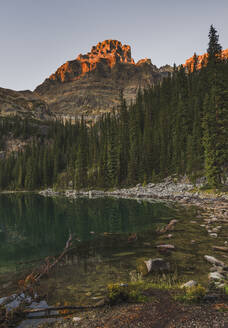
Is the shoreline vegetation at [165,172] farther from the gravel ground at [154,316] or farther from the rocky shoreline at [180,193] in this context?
the rocky shoreline at [180,193]

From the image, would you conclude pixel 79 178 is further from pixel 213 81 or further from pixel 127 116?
pixel 213 81

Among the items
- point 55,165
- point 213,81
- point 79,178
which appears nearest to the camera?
point 213,81

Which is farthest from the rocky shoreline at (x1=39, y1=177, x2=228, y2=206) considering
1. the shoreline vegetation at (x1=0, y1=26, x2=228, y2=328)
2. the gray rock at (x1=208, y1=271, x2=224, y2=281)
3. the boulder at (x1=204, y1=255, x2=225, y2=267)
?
the gray rock at (x1=208, y1=271, x2=224, y2=281)

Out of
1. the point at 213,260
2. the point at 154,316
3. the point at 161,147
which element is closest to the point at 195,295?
the point at 154,316

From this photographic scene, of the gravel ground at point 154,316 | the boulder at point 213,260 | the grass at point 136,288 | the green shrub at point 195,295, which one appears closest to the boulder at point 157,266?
the grass at point 136,288

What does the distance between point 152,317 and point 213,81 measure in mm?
44441

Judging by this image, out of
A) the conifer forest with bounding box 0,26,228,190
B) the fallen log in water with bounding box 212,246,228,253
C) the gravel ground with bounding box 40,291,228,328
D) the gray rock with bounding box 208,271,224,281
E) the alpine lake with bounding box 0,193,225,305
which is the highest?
the conifer forest with bounding box 0,26,228,190

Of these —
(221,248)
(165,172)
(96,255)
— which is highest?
(165,172)

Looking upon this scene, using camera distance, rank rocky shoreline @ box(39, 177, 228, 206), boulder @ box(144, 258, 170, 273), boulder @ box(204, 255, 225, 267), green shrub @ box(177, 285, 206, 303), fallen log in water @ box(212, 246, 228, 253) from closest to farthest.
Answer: green shrub @ box(177, 285, 206, 303), boulder @ box(144, 258, 170, 273), boulder @ box(204, 255, 225, 267), fallen log in water @ box(212, 246, 228, 253), rocky shoreline @ box(39, 177, 228, 206)

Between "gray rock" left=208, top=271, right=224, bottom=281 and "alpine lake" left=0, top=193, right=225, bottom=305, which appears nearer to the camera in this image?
"gray rock" left=208, top=271, right=224, bottom=281

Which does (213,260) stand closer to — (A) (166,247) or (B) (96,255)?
(A) (166,247)

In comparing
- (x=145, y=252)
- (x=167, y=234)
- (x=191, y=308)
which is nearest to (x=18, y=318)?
(x=191, y=308)

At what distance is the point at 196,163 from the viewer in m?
45.3

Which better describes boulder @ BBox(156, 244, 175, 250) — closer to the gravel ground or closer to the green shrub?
the gravel ground
